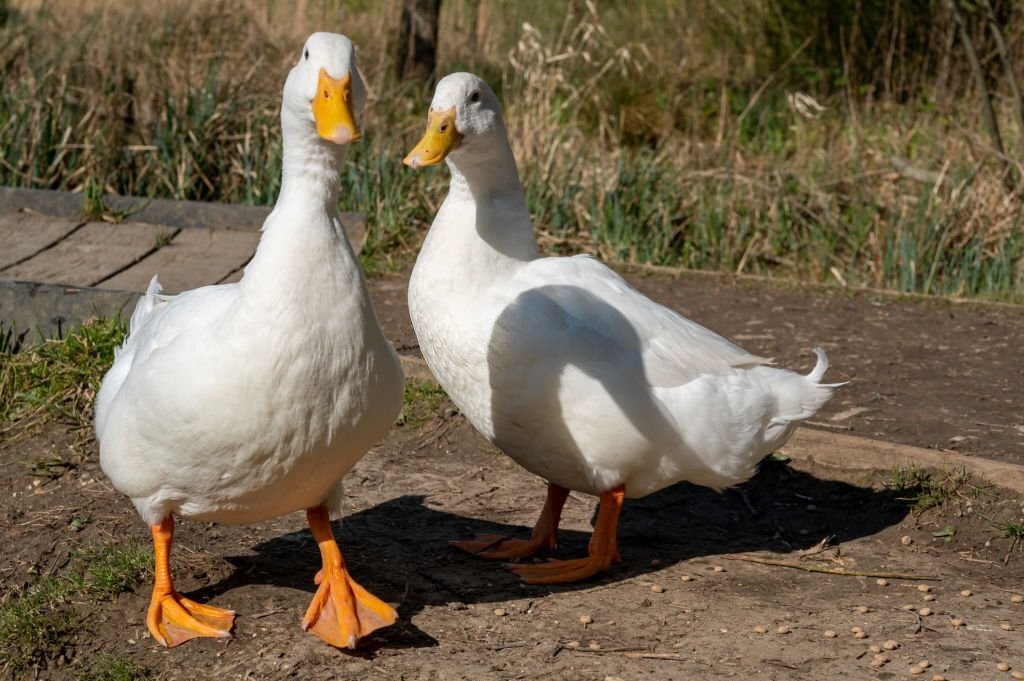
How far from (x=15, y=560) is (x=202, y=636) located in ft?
3.25

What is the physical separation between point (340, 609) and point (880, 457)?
2.36 metres

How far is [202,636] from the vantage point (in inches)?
134

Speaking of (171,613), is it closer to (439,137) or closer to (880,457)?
(439,137)

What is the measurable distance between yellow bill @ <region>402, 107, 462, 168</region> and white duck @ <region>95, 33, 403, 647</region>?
614 millimetres

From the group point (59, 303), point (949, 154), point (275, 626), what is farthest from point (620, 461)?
point (949, 154)

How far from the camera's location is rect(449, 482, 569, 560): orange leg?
412cm

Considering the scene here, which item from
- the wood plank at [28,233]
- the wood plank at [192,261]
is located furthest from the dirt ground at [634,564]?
the wood plank at [28,233]

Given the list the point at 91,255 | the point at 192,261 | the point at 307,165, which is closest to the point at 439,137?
the point at 307,165

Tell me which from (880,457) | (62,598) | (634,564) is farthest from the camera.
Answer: (880,457)

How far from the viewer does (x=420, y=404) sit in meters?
5.35

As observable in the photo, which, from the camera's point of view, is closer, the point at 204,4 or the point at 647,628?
the point at 647,628

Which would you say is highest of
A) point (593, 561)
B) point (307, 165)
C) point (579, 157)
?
point (307, 165)

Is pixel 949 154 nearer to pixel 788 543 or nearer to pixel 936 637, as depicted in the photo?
pixel 788 543

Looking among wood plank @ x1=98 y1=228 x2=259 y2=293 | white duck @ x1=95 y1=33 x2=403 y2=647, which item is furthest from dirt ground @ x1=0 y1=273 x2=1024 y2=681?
wood plank @ x1=98 y1=228 x2=259 y2=293
